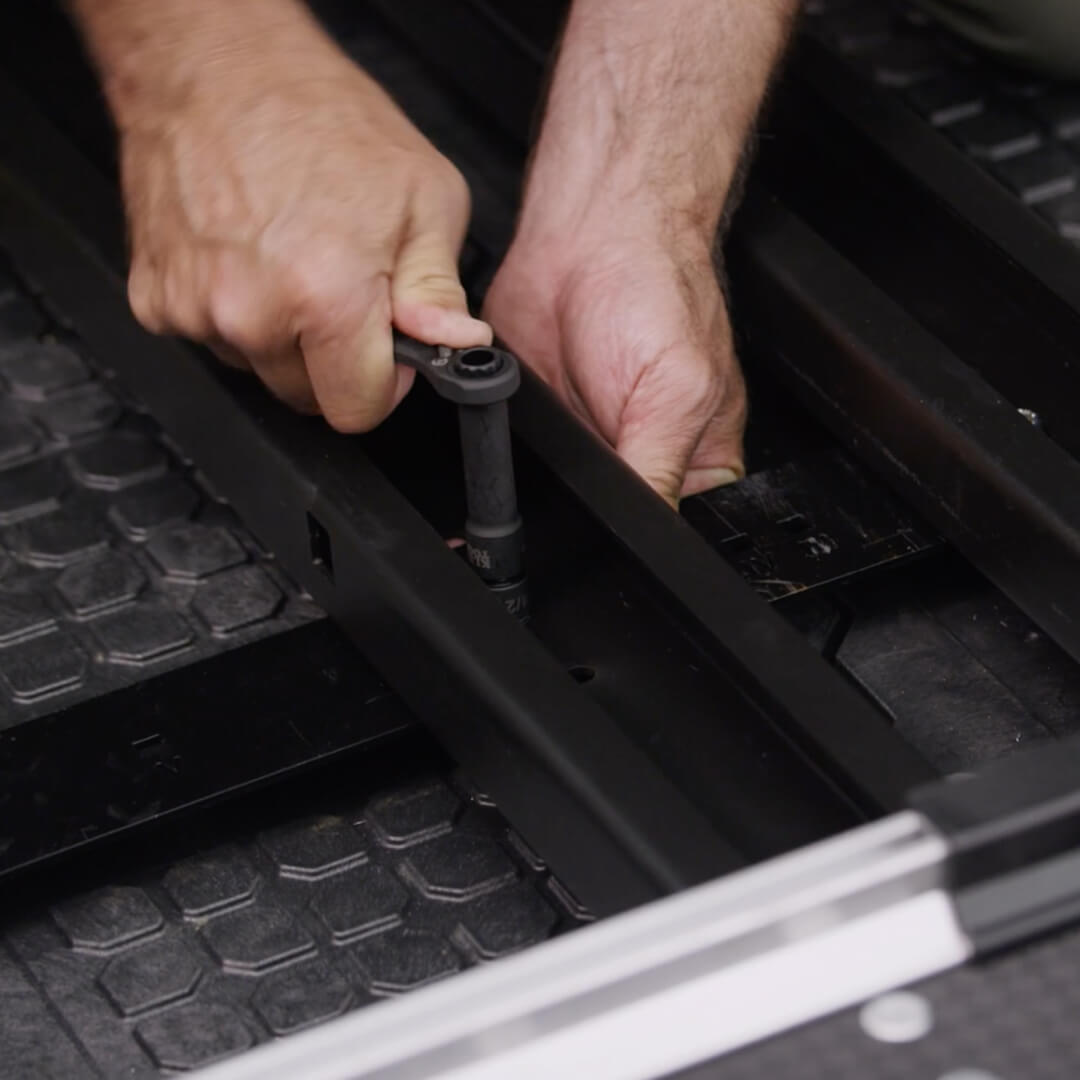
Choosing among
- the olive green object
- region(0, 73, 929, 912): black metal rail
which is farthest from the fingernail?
the olive green object

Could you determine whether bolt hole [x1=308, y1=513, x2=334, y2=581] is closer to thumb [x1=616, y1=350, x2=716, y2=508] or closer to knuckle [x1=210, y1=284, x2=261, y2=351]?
knuckle [x1=210, y1=284, x2=261, y2=351]

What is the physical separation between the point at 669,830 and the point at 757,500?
1.53 feet

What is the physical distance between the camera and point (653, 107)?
1.80 metres

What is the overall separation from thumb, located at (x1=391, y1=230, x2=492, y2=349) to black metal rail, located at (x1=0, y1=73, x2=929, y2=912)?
A: 0.46ft

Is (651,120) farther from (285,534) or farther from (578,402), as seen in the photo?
(285,534)

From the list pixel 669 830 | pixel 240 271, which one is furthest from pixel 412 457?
pixel 669 830

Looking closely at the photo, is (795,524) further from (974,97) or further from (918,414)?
(974,97)

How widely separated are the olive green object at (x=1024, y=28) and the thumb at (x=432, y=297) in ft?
3.04

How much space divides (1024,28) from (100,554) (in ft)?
3.88

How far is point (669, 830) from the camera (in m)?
1.20

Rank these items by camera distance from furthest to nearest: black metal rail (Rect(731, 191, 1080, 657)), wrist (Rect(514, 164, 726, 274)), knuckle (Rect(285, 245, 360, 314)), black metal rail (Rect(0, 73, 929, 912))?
wrist (Rect(514, 164, 726, 274))
black metal rail (Rect(731, 191, 1080, 657))
knuckle (Rect(285, 245, 360, 314))
black metal rail (Rect(0, 73, 929, 912))

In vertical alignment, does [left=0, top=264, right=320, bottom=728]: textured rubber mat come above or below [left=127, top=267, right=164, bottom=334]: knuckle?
below

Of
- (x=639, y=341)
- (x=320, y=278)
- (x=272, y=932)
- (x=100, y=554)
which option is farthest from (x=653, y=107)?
(x=272, y=932)

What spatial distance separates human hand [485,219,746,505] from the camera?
1.60m
